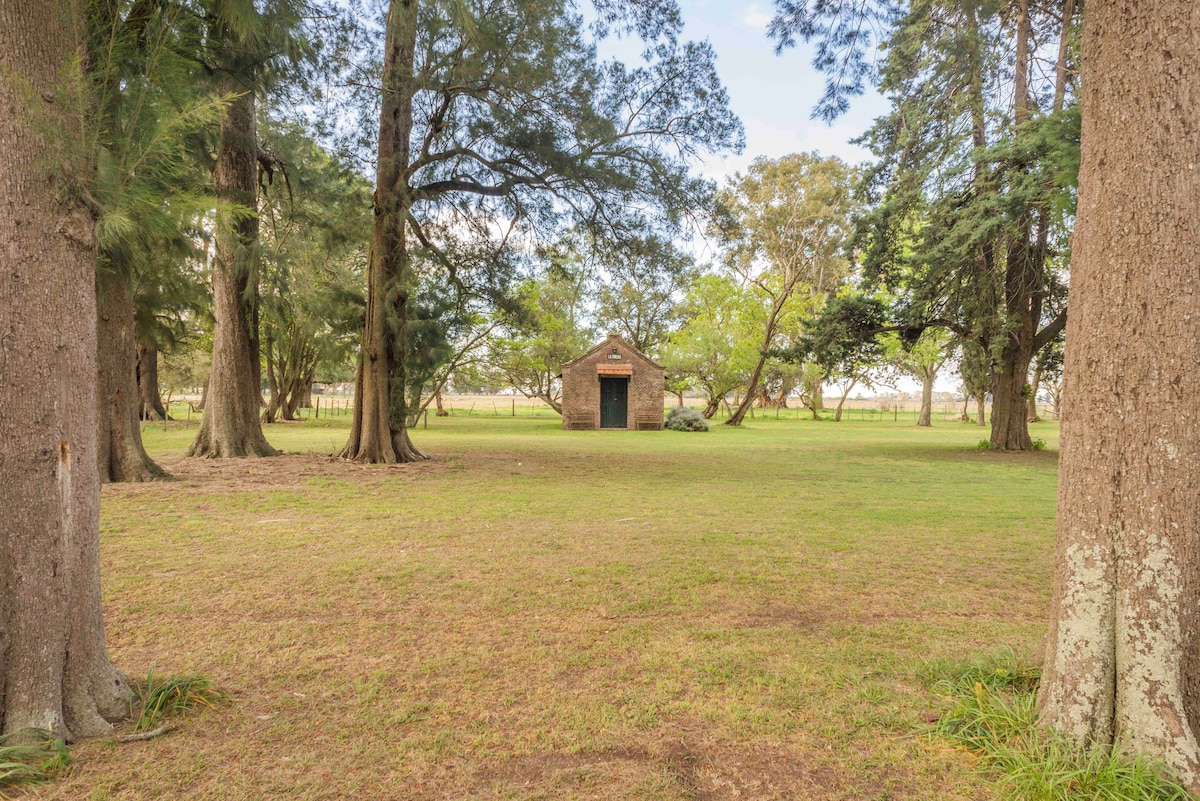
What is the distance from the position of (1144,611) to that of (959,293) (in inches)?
644

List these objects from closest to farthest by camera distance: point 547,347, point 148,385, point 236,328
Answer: point 236,328, point 148,385, point 547,347

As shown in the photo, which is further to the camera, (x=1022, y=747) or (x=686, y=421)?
(x=686, y=421)

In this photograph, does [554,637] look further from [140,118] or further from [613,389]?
[613,389]

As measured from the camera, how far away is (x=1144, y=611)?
7.70 ft

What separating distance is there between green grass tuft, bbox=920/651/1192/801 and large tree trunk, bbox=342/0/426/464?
11.6m

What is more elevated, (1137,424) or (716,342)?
(716,342)

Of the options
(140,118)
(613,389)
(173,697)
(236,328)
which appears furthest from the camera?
(613,389)

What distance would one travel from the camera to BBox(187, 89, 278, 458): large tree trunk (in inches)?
482

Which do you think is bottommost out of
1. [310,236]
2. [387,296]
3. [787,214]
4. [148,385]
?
[148,385]

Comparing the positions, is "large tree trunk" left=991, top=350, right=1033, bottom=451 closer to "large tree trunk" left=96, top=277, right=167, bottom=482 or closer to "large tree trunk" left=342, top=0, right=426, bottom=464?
"large tree trunk" left=342, top=0, right=426, bottom=464

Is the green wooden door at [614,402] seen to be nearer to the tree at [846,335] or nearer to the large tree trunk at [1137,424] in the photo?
the tree at [846,335]

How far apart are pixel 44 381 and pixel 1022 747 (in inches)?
174

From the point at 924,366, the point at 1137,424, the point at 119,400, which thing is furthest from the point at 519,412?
the point at 1137,424

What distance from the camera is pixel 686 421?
2880cm
